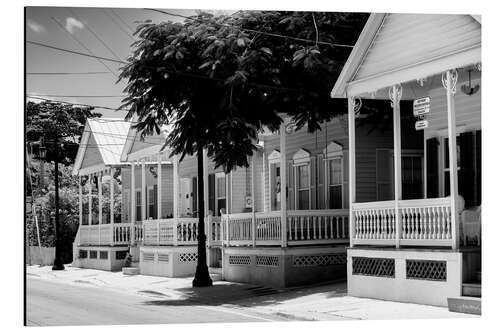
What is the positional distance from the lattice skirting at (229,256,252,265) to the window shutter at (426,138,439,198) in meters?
5.56

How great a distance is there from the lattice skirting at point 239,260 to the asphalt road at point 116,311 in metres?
2.83

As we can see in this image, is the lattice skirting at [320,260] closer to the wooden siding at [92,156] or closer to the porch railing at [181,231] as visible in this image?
the porch railing at [181,231]

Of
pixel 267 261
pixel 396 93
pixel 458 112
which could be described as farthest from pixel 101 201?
pixel 396 93

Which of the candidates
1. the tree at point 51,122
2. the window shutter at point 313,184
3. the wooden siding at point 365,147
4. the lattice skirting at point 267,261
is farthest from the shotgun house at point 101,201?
the lattice skirting at point 267,261

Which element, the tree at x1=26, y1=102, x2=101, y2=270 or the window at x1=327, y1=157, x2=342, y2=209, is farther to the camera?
the window at x1=327, y1=157, x2=342, y2=209

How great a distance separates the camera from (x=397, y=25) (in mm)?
17297

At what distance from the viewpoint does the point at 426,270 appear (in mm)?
16344

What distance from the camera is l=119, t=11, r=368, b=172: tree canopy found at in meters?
19.6

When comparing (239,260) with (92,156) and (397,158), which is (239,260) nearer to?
(397,158)

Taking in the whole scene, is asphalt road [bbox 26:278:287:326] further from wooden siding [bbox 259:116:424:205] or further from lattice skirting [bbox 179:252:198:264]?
wooden siding [bbox 259:116:424:205]

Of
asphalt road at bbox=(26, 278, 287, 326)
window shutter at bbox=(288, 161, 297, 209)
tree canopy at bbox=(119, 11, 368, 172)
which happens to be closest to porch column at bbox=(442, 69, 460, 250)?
asphalt road at bbox=(26, 278, 287, 326)

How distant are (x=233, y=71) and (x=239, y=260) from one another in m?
6.16

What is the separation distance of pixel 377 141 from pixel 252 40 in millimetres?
5960
